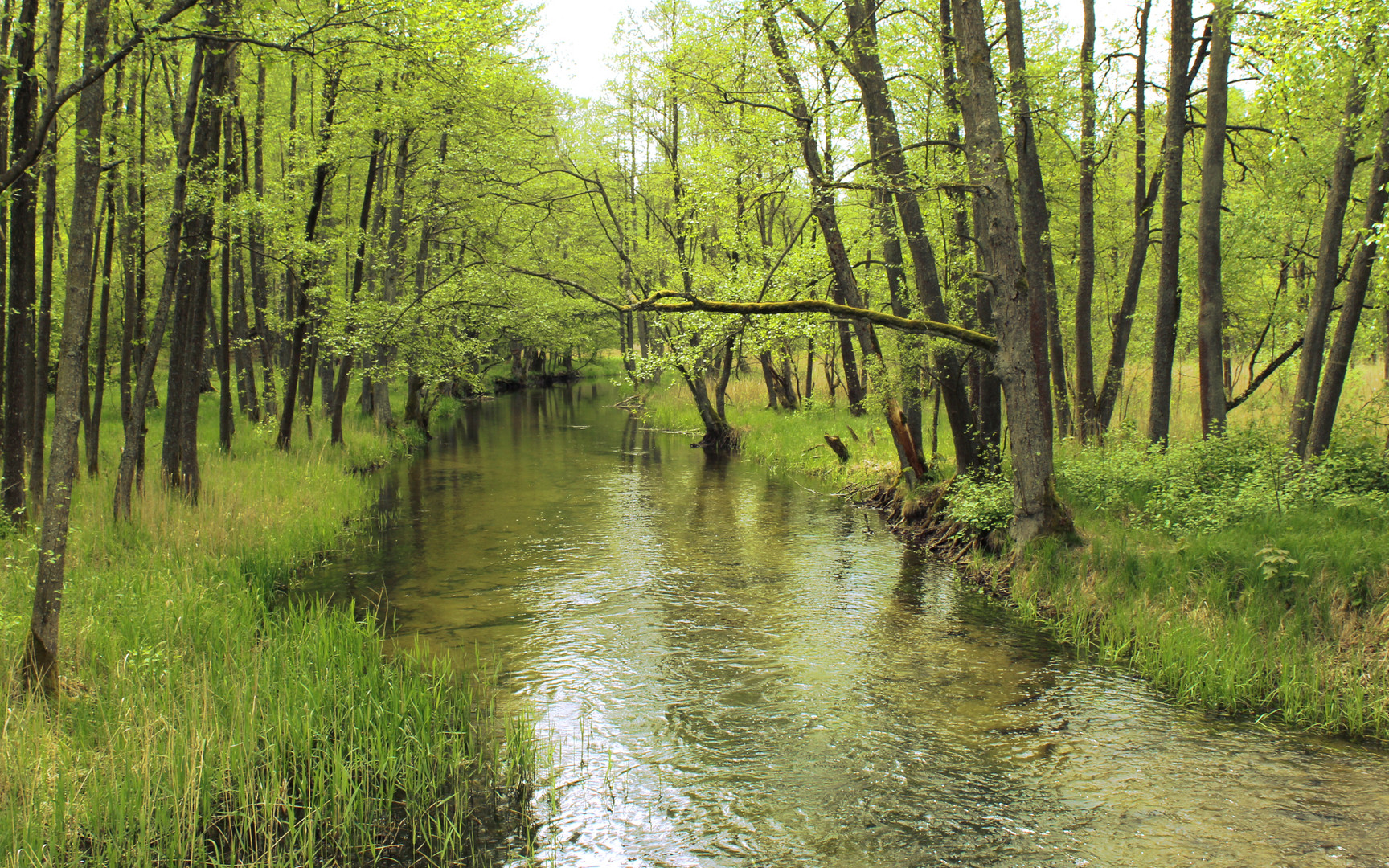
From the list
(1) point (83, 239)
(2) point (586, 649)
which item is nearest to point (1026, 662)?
(2) point (586, 649)

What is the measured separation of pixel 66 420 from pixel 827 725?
5742 millimetres

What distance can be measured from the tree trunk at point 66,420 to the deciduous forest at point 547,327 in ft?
0.08

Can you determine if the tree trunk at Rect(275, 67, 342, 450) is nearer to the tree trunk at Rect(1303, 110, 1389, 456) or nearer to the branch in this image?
the tree trunk at Rect(1303, 110, 1389, 456)

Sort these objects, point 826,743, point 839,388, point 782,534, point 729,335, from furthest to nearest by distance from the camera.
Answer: point 839,388 < point 782,534 < point 729,335 < point 826,743

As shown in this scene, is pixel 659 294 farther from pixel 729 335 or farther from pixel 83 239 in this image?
pixel 83 239

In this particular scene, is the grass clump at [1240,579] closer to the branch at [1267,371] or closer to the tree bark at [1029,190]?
the tree bark at [1029,190]

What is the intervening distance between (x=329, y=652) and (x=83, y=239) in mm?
3310

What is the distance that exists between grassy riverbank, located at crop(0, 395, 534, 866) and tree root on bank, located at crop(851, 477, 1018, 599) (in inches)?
262

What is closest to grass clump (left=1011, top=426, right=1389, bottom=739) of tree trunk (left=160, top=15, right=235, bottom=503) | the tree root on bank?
the tree root on bank

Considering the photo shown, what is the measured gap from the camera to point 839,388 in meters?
32.2

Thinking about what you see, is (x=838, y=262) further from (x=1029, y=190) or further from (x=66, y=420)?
(x=66, y=420)

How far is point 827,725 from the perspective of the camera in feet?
20.9

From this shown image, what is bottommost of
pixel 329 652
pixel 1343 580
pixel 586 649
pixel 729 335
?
pixel 586 649

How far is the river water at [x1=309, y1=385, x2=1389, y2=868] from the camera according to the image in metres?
4.82
